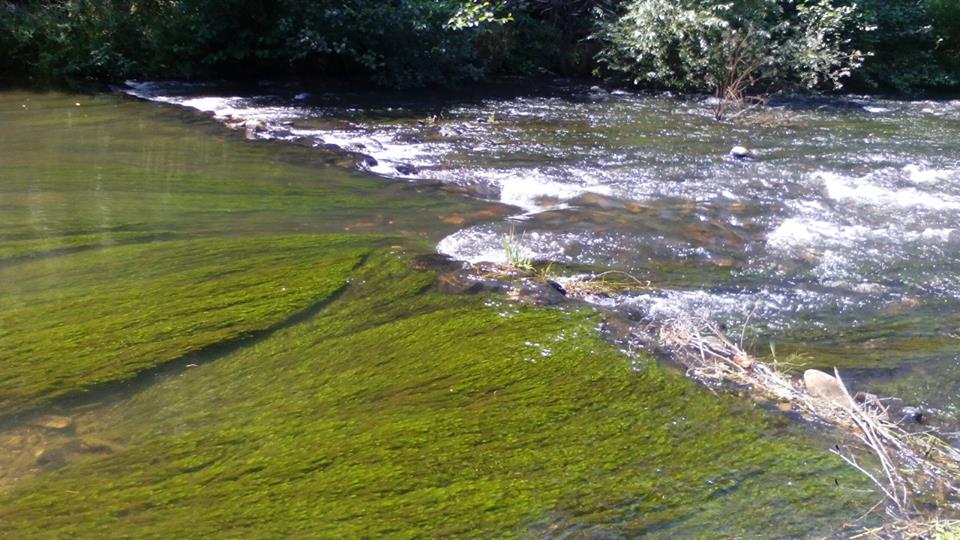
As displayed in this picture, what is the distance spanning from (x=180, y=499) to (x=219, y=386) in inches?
36.1

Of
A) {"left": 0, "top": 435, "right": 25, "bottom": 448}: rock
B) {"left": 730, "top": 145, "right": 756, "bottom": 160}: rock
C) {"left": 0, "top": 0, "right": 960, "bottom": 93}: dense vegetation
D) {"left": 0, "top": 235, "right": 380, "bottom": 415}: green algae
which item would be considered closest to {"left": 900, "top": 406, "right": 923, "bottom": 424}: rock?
{"left": 0, "top": 235, "right": 380, "bottom": 415}: green algae

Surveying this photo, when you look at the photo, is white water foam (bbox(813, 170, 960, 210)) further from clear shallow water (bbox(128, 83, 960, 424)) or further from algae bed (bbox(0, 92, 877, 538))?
algae bed (bbox(0, 92, 877, 538))

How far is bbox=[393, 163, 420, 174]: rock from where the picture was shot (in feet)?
28.0

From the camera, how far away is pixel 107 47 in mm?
13148

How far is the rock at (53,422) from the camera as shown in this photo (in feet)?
11.5

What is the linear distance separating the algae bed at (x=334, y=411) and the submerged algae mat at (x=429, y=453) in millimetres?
11

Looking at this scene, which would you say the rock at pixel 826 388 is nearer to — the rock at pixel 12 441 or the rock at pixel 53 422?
the rock at pixel 53 422

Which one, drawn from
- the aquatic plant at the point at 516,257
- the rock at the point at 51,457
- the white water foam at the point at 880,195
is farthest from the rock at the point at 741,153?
the rock at the point at 51,457

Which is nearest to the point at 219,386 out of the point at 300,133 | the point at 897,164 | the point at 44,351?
the point at 44,351

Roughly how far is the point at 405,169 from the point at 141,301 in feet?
14.0

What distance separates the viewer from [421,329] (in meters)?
4.62

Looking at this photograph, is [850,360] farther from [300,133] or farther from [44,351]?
[300,133]

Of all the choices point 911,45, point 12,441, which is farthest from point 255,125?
point 911,45

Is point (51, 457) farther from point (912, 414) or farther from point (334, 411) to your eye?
point (912, 414)
